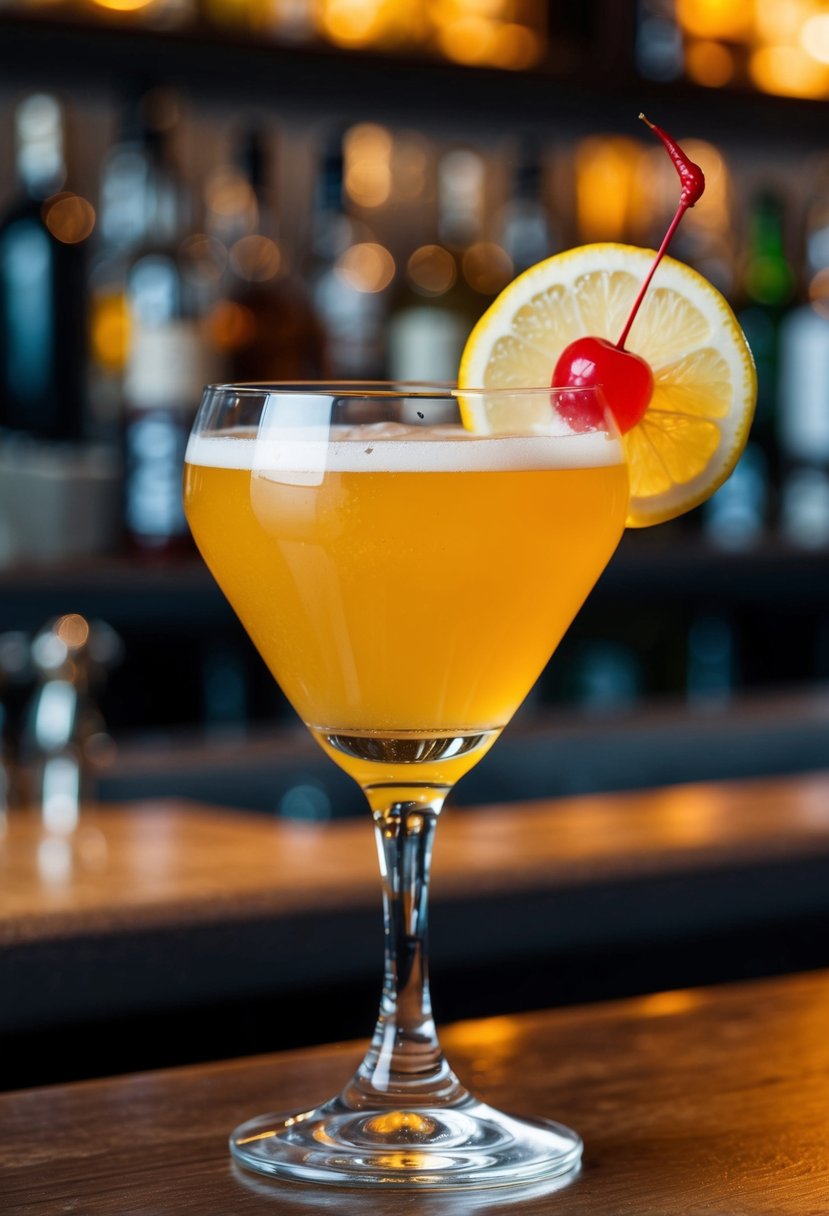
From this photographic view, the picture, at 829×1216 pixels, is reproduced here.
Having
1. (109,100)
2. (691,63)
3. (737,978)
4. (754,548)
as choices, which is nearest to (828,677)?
(754,548)

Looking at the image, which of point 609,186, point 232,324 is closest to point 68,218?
point 232,324

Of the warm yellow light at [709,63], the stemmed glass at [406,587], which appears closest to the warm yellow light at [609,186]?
the warm yellow light at [709,63]

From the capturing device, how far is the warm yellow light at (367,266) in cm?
219

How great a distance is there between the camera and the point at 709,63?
7.75 ft

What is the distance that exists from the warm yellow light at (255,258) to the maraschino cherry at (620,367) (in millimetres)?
1567

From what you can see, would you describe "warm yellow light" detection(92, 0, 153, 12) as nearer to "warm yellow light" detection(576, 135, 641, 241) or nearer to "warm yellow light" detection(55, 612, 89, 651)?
"warm yellow light" detection(576, 135, 641, 241)

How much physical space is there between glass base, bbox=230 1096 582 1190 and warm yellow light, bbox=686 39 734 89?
192 centimetres

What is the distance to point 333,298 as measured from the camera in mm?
2131

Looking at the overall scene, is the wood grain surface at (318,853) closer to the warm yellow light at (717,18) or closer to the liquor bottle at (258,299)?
the liquor bottle at (258,299)

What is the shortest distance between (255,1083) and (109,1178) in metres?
0.12

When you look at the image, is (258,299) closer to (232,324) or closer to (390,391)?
(232,324)

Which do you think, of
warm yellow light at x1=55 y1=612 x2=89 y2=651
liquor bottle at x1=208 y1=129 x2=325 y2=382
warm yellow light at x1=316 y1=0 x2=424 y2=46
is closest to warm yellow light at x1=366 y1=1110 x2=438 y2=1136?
warm yellow light at x1=55 y1=612 x2=89 y2=651

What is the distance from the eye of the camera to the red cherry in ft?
2.01

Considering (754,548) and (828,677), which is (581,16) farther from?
(828,677)
